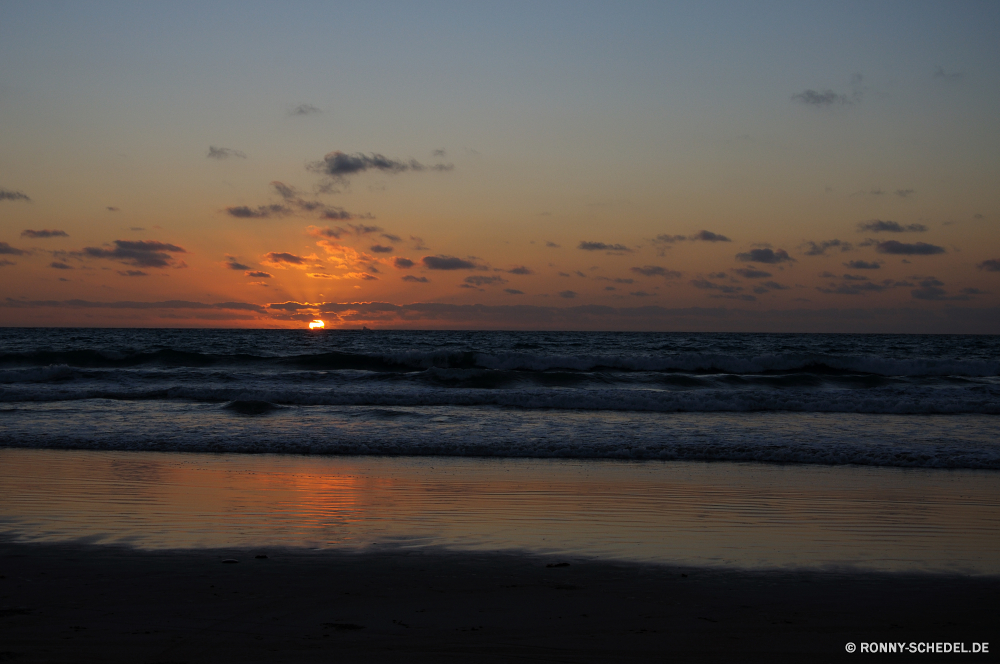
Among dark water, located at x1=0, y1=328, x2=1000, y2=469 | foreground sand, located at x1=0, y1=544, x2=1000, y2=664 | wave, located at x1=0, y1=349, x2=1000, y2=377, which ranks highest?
wave, located at x1=0, y1=349, x2=1000, y2=377

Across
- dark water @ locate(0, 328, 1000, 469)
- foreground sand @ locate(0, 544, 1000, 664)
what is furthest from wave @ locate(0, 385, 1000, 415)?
foreground sand @ locate(0, 544, 1000, 664)

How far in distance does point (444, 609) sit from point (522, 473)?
17.3 ft

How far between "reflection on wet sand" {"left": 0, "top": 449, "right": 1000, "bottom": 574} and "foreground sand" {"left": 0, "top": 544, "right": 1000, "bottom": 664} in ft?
1.66

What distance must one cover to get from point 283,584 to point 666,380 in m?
23.5

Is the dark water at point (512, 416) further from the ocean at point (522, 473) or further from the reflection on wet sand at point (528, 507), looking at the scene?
the reflection on wet sand at point (528, 507)

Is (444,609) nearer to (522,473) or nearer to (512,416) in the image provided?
(522,473)

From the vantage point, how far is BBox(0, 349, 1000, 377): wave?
33.4m

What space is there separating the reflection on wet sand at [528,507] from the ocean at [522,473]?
1.6 inches

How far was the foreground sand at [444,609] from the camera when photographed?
4.39 m

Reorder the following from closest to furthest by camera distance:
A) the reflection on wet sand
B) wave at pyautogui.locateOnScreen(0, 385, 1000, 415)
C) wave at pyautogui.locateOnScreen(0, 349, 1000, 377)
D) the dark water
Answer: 1. the reflection on wet sand
2. the dark water
3. wave at pyautogui.locateOnScreen(0, 385, 1000, 415)
4. wave at pyautogui.locateOnScreen(0, 349, 1000, 377)

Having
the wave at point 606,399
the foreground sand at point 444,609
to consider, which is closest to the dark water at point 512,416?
the wave at point 606,399

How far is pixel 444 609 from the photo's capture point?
5055mm

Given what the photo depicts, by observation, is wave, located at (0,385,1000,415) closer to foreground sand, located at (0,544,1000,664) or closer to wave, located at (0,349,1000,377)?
foreground sand, located at (0,544,1000,664)

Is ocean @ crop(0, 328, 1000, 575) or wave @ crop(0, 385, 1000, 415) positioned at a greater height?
wave @ crop(0, 385, 1000, 415)
